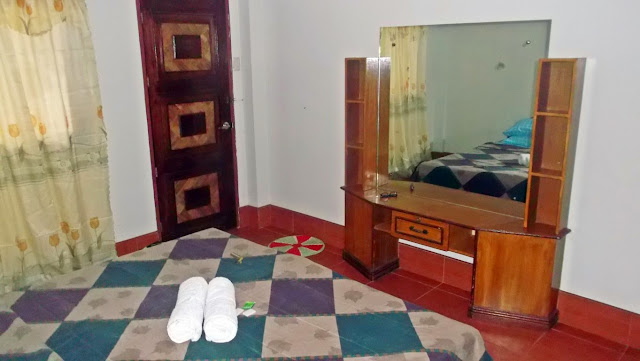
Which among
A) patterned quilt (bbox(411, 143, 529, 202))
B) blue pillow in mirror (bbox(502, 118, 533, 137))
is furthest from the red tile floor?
blue pillow in mirror (bbox(502, 118, 533, 137))

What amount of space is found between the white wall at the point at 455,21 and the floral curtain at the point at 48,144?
146cm

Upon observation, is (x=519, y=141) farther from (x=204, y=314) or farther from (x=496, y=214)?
(x=204, y=314)

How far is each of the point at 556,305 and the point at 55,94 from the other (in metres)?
3.33

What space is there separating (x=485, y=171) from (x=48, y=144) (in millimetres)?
2772

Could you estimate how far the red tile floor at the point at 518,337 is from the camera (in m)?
2.61

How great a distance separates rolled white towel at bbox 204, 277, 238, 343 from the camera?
1807 millimetres

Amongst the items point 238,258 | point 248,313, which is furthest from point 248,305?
point 238,258

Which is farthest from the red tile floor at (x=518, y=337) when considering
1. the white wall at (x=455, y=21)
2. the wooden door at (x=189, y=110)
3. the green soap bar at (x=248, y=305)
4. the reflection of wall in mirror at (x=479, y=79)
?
the wooden door at (x=189, y=110)

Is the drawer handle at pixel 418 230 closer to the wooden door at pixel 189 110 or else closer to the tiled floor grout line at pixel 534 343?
the tiled floor grout line at pixel 534 343

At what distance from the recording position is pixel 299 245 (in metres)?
4.18

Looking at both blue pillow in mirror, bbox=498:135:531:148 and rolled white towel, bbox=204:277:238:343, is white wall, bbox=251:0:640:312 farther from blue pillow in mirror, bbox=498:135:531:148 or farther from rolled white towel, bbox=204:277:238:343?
rolled white towel, bbox=204:277:238:343

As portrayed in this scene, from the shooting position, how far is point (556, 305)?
288cm

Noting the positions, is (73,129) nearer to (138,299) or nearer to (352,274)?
(138,299)

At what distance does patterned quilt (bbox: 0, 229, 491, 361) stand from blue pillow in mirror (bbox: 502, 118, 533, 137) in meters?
1.35
